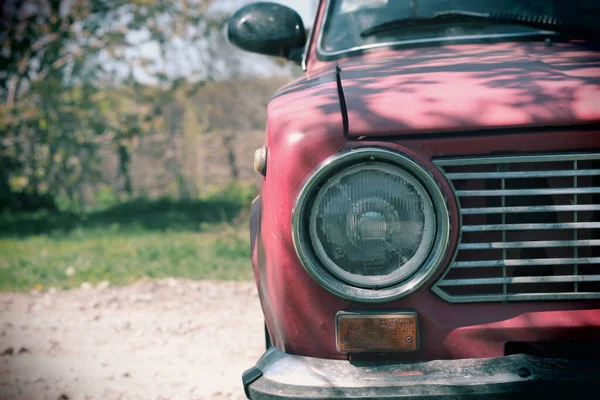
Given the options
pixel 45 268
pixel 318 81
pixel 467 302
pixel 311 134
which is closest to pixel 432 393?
pixel 467 302

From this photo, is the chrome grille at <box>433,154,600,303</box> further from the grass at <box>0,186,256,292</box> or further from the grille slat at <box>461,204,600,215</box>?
the grass at <box>0,186,256,292</box>

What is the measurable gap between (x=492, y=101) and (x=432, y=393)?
31.5 inches

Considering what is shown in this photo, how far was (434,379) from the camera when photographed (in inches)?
69.6

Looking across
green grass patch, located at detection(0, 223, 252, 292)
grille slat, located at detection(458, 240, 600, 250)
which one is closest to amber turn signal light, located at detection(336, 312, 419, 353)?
grille slat, located at detection(458, 240, 600, 250)

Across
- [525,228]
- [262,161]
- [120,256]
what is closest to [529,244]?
[525,228]

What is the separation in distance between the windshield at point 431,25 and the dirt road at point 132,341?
68.3 inches

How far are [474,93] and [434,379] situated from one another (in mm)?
799

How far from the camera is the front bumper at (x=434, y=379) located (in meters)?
1.71

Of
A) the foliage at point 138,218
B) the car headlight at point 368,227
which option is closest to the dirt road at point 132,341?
the car headlight at point 368,227

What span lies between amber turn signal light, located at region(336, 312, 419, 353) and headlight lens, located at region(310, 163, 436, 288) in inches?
3.6

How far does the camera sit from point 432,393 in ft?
5.70

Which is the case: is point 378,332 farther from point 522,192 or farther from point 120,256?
point 120,256

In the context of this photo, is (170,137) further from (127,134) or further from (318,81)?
Answer: (318,81)

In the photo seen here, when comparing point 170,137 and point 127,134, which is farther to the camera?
point 170,137
